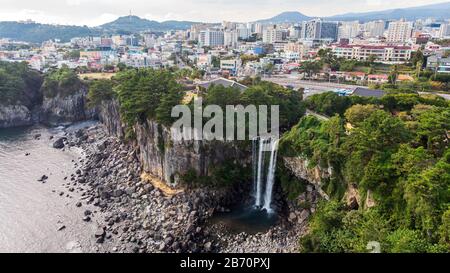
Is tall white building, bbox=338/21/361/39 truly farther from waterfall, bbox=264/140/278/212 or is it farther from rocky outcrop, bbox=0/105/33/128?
waterfall, bbox=264/140/278/212

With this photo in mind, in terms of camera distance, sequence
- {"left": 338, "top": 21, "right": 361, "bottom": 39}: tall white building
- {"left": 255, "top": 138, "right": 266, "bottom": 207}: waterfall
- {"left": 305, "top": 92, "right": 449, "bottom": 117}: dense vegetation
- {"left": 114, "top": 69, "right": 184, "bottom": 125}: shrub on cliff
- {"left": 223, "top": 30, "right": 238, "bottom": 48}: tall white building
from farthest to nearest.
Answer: {"left": 338, "top": 21, "right": 361, "bottom": 39}: tall white building
{"left": 223, "top": 30, "right": 238, "bottom": 48}: tall white building
{"left": 305, "top": 92, "right": 449, "bottom": 117}: dense vegetation
{"left": 114, "top": 69, "right": 184, "bottom": 125}: shrub on cliff
{"left": 255, "top": 138, "right": 266, "bottom": 207}: waterfall

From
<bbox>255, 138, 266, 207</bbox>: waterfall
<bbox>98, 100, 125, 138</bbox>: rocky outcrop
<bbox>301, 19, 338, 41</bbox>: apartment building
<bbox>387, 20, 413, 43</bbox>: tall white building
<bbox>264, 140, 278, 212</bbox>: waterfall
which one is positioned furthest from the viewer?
<bbox>301, 19, 338, 41</bbox>: apartment building

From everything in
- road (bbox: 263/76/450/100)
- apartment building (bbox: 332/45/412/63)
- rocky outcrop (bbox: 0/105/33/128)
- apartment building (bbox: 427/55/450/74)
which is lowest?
rocky outcrop (bbox: 0/105/33/128)

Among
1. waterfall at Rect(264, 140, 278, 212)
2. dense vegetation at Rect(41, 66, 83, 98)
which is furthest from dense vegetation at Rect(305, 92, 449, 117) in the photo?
dense vegetation at Rect(41, 66, 83, 98)

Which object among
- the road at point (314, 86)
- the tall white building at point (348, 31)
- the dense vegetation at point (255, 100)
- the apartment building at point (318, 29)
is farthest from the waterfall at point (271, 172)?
the tall white building at point (348, 31)

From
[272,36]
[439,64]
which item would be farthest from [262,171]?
[272,36]

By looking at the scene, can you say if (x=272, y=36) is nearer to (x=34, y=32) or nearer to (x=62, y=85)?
(x=62, y=85)

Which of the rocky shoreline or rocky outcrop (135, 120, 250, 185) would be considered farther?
rocky outcrop (135, 120, 250, 185)

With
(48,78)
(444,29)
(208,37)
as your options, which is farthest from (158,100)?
(444,29)
